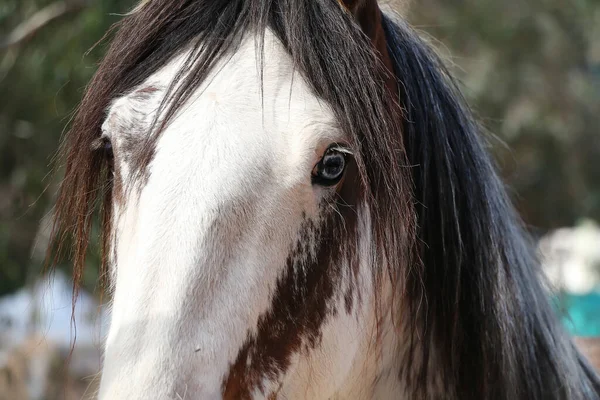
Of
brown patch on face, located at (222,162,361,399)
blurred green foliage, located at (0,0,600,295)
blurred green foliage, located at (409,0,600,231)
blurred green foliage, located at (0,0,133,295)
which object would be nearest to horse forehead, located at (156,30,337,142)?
brown patch on face, located at (222,162,361,399)

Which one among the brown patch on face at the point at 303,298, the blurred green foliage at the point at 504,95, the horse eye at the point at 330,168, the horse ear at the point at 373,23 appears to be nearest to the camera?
the brown patch on face at the point at 303,298

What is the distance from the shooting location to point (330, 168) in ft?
6.02

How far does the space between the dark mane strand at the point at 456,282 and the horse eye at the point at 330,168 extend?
36cm

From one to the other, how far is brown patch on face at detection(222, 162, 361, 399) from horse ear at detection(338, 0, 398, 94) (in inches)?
13.8

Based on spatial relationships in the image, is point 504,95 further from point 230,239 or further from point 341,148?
point 230,239

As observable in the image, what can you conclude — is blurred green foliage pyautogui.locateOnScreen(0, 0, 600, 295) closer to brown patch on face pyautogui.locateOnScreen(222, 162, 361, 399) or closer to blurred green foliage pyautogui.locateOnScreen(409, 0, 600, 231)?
blurred green foliage pyautogui.locateOnScreen(409, 0, 600, 231)

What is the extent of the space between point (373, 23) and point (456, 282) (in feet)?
2.48

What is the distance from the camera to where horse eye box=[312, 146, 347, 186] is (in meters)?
1.81

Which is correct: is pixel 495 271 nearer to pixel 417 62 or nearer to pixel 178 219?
pixel 417 62

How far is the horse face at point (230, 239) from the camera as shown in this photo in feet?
5.13

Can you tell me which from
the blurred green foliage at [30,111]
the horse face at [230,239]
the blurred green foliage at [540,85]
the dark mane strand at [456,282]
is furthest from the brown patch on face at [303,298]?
the blurred green foliage at [540,85]

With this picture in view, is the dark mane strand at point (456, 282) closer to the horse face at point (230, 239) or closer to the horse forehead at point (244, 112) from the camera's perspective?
the horse face at point (230, 239)

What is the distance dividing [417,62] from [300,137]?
2.05 feet

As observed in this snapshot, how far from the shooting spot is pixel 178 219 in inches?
64.2
